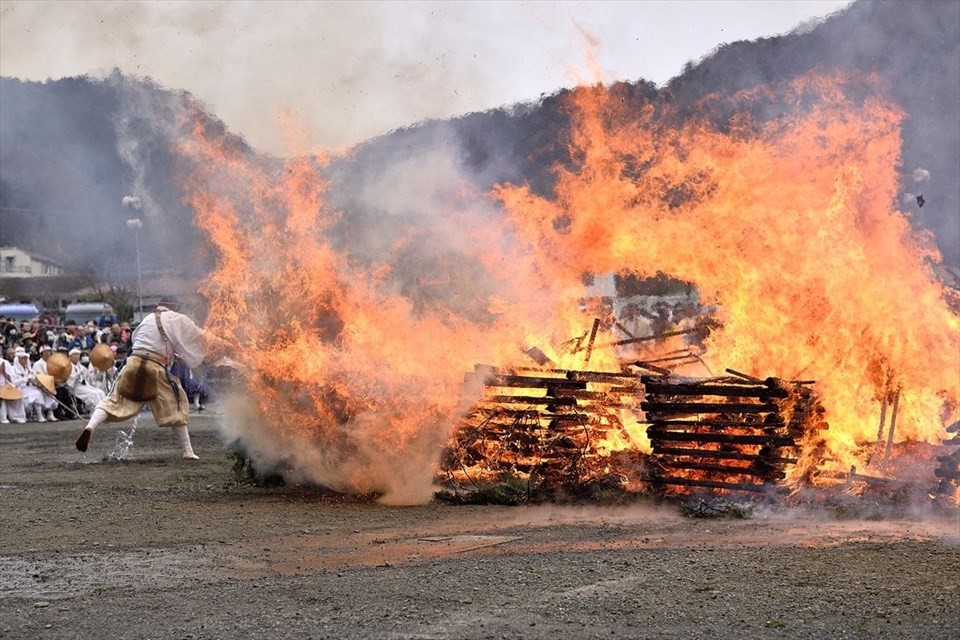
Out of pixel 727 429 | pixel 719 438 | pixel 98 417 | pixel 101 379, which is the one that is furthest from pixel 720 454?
pixel 101 379

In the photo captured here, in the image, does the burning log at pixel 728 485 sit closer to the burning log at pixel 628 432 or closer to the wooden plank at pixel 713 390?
the burning log at pixel 628 432

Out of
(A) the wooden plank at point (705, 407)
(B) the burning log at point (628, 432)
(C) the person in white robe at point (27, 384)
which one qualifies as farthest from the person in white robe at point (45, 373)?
(A) the wooden plank at point (705, 407)

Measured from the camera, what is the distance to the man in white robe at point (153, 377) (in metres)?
12.4

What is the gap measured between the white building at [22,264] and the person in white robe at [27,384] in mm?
37759

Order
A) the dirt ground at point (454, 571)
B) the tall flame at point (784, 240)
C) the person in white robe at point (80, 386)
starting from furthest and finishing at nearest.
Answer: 1. the person in white robe at point (80, 386)
2. the tall flame at point (784, 240)
3. the dirt ground at point (454, 571)

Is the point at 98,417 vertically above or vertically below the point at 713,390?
below

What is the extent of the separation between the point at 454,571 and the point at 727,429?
3.59 m

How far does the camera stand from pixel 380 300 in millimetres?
9914

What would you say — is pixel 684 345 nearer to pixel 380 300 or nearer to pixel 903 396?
pixel 903 396

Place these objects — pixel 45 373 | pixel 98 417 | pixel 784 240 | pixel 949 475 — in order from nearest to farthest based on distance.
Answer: pixel 949 475, pixel 784 240, pixel 98 417, pixel 45 373

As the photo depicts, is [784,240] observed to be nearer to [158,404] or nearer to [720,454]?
[720,454]

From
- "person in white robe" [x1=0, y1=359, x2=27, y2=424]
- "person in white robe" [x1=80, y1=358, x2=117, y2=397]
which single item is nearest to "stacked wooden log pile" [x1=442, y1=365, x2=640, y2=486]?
"person in white robe" [x1=0, y1=359, x2=27, y2=424]

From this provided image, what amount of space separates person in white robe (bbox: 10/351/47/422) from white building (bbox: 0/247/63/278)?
124 ft

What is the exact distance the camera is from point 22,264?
62.0 metres
